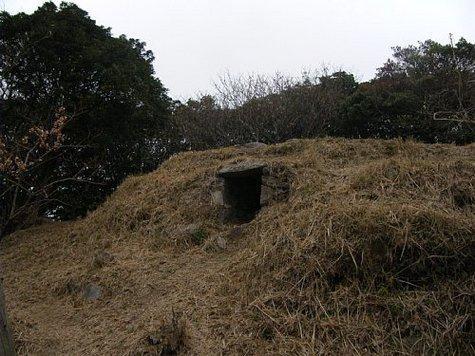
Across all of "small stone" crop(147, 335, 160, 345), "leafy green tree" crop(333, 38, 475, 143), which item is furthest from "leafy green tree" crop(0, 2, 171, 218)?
"small stone" crop(147, 335, 160, 345)

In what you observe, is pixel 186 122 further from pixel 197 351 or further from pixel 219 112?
pixel 197 351

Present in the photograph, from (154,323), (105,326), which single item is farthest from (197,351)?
(105,326)

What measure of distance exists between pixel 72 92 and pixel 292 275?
25.4ft

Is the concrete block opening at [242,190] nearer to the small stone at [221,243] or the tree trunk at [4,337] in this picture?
the small stone at [221,243]

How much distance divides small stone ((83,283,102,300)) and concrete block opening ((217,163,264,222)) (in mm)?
2225

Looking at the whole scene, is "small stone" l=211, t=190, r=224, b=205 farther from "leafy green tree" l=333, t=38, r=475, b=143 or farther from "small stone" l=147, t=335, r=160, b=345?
"leafy green tree" l=333, t=38, r=475, b=143

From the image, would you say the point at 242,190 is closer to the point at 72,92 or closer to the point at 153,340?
the point at 153,340

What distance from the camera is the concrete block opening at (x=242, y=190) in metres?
7.23

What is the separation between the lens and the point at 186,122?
48.6ft

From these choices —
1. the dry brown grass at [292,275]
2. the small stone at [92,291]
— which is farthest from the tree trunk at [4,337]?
the small stone at [92,291]

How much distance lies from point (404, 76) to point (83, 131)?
10497 mm

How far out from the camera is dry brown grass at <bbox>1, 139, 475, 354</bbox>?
3.89 m

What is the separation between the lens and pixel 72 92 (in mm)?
10266

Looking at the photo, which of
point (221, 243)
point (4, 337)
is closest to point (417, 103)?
point (221, 243)
